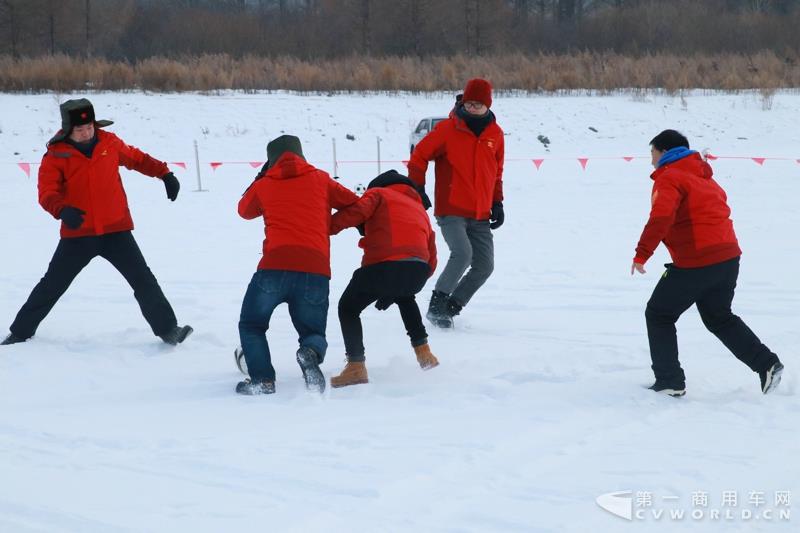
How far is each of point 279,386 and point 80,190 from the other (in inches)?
72.6

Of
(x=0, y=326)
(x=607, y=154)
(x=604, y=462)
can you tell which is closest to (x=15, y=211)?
(x=0, y=326)

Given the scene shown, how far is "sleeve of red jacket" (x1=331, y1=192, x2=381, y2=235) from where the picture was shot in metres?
5.22

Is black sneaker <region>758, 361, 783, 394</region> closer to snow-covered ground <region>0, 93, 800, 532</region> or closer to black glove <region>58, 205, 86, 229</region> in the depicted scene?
snow-covered ground <region>0, 93, 800, 532</region>

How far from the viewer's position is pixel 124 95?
27719 millimetres

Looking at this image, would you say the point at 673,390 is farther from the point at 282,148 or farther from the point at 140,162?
the point at 140,162

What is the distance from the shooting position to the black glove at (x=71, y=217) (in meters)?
5.70

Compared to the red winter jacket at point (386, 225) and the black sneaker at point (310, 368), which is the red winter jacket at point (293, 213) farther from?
the black sneaker at point (310, 368)

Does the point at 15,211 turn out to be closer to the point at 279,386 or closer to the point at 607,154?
the point at 279,386

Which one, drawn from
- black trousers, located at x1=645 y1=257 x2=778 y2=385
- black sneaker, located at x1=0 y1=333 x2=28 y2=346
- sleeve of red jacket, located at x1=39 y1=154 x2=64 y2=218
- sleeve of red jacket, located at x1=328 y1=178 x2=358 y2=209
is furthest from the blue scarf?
black sneaker, located at x1=0 y1=333 x2=28 y2=346

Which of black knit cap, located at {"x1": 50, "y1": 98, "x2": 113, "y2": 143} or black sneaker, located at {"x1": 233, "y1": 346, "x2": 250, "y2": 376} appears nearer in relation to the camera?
black sneaker, located at {"x1": 233, "y1": 346, "x2": 250, "y2": 376}

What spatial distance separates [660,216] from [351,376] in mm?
1828

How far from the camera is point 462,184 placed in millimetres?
6613

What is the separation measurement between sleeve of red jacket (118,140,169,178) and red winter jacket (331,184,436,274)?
1593 mm

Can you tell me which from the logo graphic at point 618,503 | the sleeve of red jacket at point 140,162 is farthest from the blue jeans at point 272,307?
the logo graphic at point 618,503
